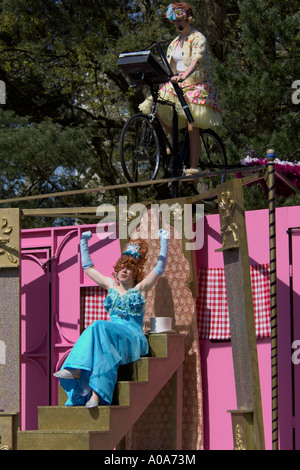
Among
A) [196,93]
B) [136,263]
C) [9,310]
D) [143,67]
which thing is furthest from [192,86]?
[9,310]

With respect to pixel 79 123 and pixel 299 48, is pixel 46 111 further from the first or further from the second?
pixel 299 48

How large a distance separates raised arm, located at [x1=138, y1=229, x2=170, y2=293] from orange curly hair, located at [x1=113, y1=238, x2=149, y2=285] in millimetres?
68

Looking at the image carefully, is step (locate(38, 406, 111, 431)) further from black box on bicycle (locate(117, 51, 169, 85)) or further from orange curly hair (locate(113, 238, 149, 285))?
black box on bicycle (locate(117, 51, 169, 85))

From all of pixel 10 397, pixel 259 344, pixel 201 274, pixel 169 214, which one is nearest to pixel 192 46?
pixel 169 214

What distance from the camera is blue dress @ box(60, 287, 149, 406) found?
23.2 feet

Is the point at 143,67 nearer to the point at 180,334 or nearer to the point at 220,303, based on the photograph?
the point at 220,303

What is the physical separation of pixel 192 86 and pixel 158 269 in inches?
78.4

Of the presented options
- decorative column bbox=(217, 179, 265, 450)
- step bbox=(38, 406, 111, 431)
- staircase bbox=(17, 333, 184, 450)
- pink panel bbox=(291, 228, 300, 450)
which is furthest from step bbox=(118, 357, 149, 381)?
pink panel bbox=(291, 228, 300, 450)

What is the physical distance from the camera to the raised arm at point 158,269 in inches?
311

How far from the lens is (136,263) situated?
7926 millimetres

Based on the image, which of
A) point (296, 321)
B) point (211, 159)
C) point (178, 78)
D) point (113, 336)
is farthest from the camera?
point (211, 159)

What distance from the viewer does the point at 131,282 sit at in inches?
311

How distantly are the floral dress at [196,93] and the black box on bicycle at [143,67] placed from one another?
0.98ft

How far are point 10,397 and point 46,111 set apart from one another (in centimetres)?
909
